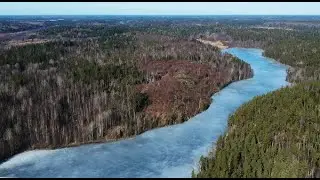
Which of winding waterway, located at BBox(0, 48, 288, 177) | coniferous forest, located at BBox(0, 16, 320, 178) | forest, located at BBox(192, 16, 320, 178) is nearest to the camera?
forest, located at BBox(192, 16, 320, 178)

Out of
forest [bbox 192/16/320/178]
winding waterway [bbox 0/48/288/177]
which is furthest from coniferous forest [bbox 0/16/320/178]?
winding waterway [bbox 0/48/288/177]

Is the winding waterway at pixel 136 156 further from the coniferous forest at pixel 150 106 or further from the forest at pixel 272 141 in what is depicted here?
the forest at pixel 272 141

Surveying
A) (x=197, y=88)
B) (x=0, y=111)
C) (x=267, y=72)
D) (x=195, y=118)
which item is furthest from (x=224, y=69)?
(x=0, y=111)

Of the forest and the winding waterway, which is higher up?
the forest

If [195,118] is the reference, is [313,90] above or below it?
above

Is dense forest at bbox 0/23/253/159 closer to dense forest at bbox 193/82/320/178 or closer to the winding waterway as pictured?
the winding waterway

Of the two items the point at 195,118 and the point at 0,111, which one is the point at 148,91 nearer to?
the point at 195,118
